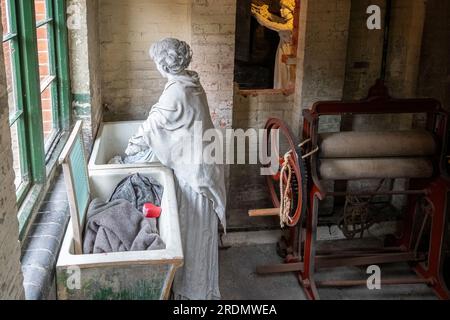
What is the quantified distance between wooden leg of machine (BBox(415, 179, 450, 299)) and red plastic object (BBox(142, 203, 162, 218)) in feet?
6.98

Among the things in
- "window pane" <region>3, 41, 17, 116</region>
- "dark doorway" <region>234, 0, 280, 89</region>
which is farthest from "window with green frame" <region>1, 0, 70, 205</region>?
"dark doorway" <region>234, 0, 280, 89</region>

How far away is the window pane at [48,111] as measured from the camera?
3842 mm

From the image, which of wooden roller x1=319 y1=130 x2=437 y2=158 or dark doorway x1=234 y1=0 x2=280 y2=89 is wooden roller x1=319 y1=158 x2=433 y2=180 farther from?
dark doorway x1=234 y1=0 x2=280 y2=89

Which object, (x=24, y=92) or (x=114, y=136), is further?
(x=114, y=136)

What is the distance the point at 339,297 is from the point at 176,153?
1755 mm

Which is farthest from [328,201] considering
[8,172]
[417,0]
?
[8,172]

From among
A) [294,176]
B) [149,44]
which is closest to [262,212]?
[294,176]

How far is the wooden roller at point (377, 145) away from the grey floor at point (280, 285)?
1111 millimetres

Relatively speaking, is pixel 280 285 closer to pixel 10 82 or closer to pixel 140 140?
pixel 140 140

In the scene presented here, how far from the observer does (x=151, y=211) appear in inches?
134

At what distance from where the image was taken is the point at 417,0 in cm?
524

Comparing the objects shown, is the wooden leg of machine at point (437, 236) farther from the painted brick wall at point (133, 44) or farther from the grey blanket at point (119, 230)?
the painted brick wall at point (133, 44)

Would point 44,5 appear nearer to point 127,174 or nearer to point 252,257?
point 127,174

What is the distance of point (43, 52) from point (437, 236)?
10.1 ft
